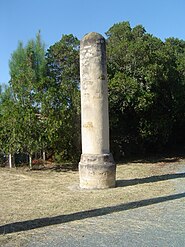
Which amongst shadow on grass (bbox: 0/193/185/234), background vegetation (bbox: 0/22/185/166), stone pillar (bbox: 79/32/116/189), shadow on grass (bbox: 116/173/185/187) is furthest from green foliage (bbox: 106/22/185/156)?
shadow on grass (bbox: 0/193/185/234)

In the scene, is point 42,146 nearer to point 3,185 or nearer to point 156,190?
point 3,185

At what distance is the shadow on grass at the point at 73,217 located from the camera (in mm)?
6369

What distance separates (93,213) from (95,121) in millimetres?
3502

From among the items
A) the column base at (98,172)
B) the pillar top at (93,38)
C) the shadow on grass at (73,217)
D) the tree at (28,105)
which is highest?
the pillar top at (93,38)

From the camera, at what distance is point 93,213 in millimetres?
7277

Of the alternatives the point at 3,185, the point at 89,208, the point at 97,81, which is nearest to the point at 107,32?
the point at 97,81

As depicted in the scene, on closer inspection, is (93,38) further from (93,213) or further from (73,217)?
(73,217)

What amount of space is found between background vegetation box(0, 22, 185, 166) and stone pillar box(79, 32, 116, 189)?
4.38 meters

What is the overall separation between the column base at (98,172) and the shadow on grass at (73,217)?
1944 mm

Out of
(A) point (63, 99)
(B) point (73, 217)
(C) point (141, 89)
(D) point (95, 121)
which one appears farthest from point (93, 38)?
(C) point (141, 89)

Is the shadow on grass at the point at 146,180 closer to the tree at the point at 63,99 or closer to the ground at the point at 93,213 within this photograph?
the ground at the point at 93,213

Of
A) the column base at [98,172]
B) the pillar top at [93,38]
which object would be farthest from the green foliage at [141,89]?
the column base at [98,172]

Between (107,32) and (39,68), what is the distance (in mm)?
5495

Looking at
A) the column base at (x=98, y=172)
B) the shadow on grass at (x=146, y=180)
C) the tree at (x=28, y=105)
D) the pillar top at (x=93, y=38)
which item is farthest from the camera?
the tree at (x=28, y=105)
